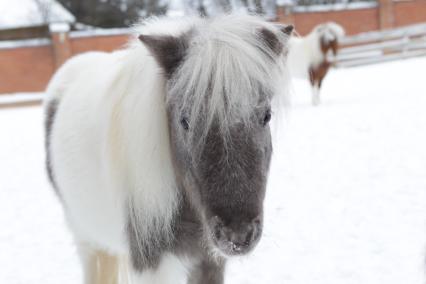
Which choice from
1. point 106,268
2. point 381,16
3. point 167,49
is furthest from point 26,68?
point 167,49

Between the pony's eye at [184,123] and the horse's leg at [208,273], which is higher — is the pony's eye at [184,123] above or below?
above

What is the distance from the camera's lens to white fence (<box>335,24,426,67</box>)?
701 inches

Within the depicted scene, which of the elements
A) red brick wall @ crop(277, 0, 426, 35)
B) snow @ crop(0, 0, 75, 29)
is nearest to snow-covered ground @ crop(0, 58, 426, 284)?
red brick wall @ crop(277, 0, 426, 35)

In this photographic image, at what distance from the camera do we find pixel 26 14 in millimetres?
23125

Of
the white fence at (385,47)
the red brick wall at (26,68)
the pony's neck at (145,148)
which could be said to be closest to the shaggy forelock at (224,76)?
the pony's neck at (145,148)

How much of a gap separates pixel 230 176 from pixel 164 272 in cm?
63

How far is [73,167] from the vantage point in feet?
8.79

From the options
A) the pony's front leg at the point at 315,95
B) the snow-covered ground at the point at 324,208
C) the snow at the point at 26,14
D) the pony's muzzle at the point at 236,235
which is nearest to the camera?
the pony's muzzle at the point at 236,235

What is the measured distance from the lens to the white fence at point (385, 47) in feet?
58.4

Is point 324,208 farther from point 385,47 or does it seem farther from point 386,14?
point 386,14

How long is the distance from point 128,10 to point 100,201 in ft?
90.5

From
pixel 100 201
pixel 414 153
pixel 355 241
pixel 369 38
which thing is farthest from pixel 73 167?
pixel 369 38

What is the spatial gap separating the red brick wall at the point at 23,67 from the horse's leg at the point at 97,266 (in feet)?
57.4

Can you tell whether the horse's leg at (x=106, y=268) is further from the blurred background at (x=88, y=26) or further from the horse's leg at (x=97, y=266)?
the blurred background at (x=88, y=26)
